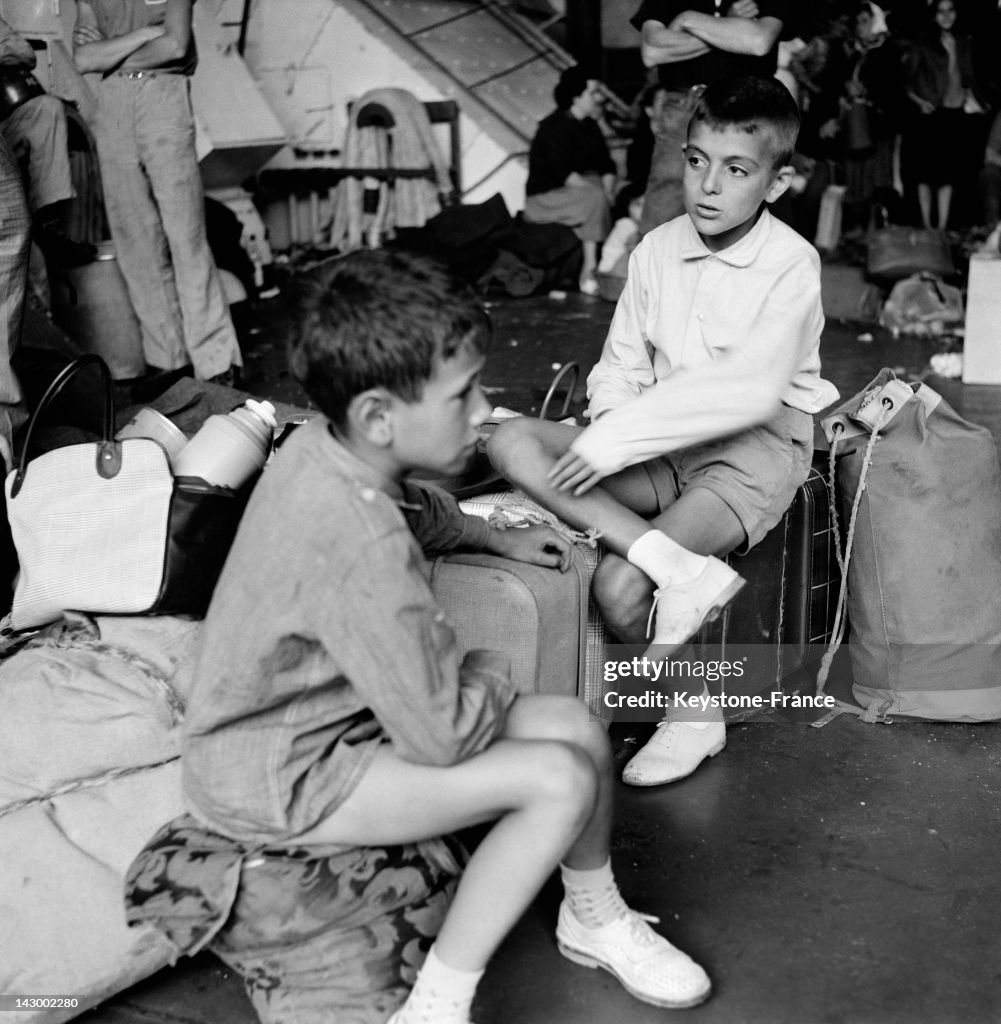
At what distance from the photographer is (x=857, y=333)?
6434mm

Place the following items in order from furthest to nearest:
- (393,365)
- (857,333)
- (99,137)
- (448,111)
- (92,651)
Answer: (448,111) → (857,333) → (99,137) → (92,651) → (393,365)

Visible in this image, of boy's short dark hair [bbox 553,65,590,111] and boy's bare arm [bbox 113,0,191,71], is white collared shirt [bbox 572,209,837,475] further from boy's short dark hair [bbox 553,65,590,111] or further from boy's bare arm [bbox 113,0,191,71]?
boy's short dark hair [bbox 553,65,590,111]

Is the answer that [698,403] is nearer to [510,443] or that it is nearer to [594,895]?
[510,443]

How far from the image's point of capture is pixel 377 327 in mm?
1696

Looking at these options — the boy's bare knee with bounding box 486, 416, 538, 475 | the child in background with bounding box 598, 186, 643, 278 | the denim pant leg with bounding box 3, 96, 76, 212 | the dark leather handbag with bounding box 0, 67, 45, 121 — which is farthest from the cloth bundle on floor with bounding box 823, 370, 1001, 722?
the child in background with bounding box 598, 186, 643, 278

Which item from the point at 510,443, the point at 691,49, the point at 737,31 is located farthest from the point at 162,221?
the point at 510,443

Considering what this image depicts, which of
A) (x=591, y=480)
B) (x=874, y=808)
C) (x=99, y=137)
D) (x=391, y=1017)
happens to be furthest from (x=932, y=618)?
(x=99, y=137)

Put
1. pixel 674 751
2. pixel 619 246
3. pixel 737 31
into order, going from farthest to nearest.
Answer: pixel 619 246, pixel 737 31, pixel 674 751

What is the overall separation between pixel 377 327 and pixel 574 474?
0.83 meters

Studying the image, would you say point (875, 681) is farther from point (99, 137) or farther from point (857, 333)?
point (857, 333)

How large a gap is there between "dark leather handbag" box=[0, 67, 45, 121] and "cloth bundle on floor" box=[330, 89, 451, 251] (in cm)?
400

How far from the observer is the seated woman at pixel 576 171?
25.8 feet

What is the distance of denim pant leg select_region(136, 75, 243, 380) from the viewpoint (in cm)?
472

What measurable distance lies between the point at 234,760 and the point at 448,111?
811cm
